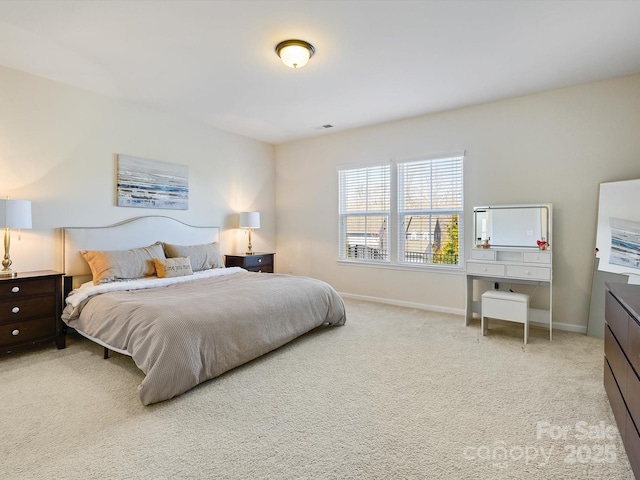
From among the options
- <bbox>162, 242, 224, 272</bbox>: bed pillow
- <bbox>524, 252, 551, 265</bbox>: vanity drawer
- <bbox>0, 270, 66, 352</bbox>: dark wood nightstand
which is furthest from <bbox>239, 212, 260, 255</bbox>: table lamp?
<bbox>524, 252, 551, 265</bbox>: vanity drawer

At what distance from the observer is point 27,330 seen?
2.90 meters

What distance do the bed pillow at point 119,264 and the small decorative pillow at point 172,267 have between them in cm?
11

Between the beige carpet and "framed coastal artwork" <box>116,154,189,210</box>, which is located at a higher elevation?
"framed coastal artwork" <box>116,154,189,210</box>

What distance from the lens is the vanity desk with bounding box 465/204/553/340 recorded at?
3.44m

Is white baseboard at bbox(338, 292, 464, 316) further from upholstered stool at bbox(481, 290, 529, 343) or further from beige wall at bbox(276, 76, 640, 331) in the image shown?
upholstered stool at bbox(481, 290, 529, 343)

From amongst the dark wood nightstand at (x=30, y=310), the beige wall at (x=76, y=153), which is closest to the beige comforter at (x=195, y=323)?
the dark wood nightstand at (x=30, y=310)

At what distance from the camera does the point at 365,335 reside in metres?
3.46

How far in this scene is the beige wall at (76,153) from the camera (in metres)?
3.19

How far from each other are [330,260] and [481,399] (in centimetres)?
342

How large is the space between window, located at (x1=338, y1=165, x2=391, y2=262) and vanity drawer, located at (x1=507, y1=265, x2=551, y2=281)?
5.63 ft

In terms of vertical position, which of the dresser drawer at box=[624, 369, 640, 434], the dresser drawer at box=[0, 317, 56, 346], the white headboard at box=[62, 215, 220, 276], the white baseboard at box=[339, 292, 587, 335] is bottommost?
the white baseboard at box=[339, 292, 587, 335]

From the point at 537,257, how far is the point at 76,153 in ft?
16.5

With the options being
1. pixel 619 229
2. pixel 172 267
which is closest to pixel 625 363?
pixel 619 229

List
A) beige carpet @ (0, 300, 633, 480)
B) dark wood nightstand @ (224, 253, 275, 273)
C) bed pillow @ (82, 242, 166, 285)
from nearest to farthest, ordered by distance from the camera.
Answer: beige carpet @ (0, 300, 633, 480) < bed pillow @ (82, 242, 166, 285) < dark wood nightstand @ (224, 253, 275, 273)
